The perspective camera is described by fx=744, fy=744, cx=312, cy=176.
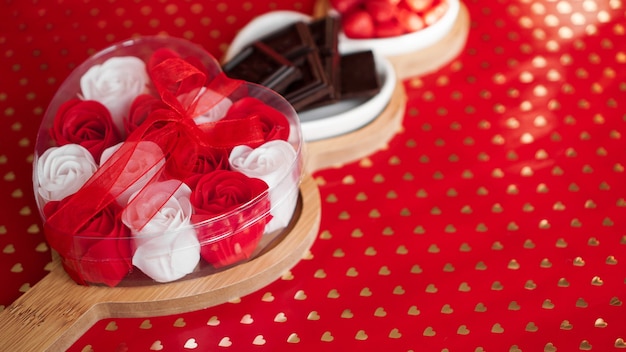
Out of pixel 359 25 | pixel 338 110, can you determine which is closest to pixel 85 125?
pixel 338 110

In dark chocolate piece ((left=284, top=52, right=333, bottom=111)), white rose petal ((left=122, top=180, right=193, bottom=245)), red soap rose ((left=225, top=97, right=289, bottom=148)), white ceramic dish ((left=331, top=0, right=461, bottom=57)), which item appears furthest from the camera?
white ceramic dish ((left=331, top=0, right=461, bottom=57))

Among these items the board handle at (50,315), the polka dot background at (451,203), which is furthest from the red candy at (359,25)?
the board handle at (50,315)

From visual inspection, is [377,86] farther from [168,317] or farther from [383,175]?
A: [168,317]

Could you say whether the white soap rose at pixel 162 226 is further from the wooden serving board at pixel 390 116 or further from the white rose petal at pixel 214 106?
the wooden serving board at pixel 390 116

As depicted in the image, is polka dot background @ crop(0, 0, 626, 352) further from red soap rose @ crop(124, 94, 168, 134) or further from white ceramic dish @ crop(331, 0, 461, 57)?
red soap rose @ crop(124, 94, 168, 134)

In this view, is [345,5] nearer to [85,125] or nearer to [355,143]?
[355,143]

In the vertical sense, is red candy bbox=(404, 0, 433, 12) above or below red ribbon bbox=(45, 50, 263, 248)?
below

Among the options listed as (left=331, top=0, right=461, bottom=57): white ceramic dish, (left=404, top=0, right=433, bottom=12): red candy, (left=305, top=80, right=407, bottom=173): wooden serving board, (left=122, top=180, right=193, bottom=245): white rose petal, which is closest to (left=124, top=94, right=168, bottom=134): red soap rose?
(left=122, top=180, right=193, bottom=245): white rose petal
